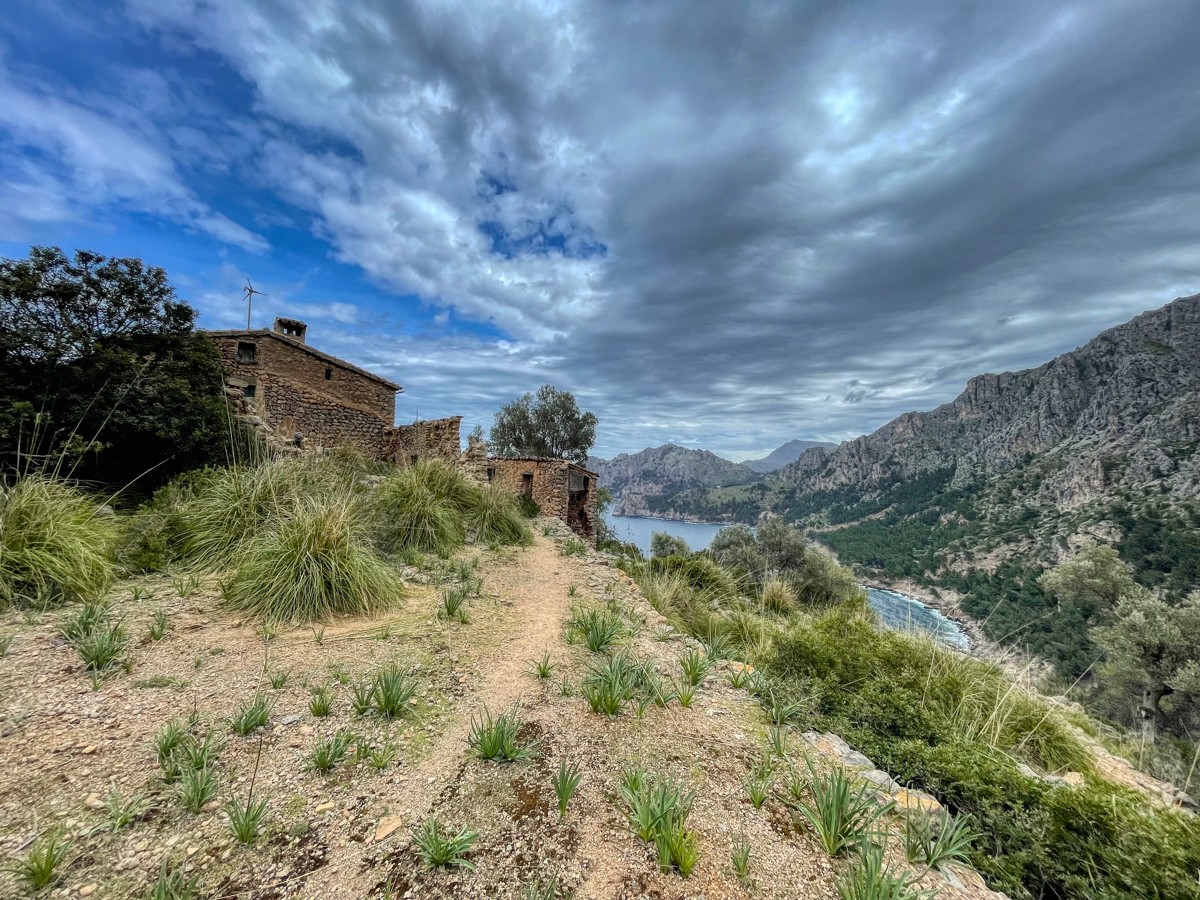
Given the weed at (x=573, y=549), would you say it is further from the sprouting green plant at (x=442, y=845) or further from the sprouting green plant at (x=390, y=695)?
the sprouting green plant at (x=442, y=845)

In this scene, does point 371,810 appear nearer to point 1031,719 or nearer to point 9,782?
point 9,782

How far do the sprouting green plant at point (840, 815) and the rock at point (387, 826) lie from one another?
1952mm

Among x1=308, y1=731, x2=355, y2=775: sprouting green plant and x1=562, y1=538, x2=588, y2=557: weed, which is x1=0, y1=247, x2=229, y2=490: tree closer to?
x1=308, y1=731, x2=355, y2=775: sprouting green plant

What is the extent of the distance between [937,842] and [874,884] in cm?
57

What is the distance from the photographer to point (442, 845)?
5.83ft

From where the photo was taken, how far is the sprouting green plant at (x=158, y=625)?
3.33 m

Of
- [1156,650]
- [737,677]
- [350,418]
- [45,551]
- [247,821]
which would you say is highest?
[350,418]

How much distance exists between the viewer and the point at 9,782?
1.93 meters

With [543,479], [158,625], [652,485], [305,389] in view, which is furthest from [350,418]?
[652,485]

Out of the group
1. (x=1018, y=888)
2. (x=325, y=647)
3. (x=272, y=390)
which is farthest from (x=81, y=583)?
(x=272, y=390)

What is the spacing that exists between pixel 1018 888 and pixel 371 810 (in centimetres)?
293

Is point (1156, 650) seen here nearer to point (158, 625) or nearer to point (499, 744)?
point (499, 744)

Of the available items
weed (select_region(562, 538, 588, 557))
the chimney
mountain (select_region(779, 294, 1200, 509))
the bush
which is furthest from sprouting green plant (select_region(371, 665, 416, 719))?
mountain (select_region(779, 294, 1200, 509))

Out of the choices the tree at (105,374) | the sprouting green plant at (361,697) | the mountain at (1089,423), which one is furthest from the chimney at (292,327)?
the mountain at (1089,423)
